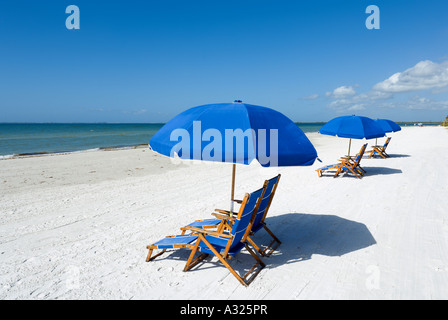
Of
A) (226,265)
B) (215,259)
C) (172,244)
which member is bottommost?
(215,259)

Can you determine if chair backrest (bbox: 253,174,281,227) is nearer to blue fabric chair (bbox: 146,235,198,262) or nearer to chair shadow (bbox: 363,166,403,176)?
blue fabric chair (bbox: 146,235,198,262)

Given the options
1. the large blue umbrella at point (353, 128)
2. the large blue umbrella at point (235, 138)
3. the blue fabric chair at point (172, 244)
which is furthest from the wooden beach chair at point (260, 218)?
the large blue umbrella at point (353, 128)

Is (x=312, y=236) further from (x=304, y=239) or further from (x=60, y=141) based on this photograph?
(x=60, y=141)

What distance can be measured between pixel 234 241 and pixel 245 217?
1.15 ft

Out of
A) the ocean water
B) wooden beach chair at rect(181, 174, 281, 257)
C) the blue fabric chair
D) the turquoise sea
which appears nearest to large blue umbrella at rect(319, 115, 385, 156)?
wooden beach chair at rect(181, 174, 281, 257)

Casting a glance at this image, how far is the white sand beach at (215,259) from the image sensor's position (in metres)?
3.25

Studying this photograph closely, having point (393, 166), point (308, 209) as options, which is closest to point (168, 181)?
point (308, 209)

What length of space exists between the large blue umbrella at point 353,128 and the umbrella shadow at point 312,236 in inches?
141

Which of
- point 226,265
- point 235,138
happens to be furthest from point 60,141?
point 235,138

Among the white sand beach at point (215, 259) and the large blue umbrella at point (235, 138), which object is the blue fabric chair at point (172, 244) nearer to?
the white sand beach at point (215, 259)

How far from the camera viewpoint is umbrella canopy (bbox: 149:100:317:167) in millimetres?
2859

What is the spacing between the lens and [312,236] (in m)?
4.77

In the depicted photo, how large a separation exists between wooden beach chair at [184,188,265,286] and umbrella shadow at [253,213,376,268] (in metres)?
0.54
